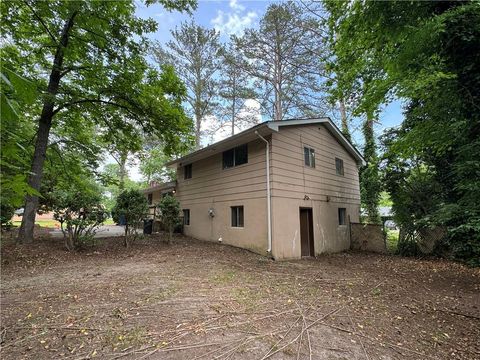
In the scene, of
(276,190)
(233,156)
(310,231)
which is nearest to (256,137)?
(233,156)

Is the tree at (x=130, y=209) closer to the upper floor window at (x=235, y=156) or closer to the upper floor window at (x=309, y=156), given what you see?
the upper floor window at (x=235, y=156)

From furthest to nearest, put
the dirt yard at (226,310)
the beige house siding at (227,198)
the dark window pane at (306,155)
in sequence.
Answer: the dark window pane at (306,155), the beige house siding at (227,198), the dirt yard at (226,310)

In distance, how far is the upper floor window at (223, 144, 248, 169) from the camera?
33.7 ft

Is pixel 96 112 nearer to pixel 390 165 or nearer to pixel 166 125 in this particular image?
pixel 166 125

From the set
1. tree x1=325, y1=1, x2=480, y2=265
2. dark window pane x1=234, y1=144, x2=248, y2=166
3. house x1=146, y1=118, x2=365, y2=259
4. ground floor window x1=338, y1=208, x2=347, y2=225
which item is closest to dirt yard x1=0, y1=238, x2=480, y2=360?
house x1=146, y1=118, x2=365, y2=259

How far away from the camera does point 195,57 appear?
17.7 meters

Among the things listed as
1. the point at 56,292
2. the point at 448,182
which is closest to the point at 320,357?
the point at 56,292

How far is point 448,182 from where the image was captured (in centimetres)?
1045

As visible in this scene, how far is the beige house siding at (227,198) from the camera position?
9.33 metres

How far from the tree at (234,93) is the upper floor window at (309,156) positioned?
8.94m

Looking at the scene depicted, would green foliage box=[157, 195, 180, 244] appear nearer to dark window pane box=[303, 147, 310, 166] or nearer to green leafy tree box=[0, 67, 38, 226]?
dark window pane box=[303, 147, 310, 166]

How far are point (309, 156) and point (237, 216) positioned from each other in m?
4.02

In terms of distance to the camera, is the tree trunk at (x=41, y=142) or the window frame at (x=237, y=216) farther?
the window frame at (x=237, y=216)

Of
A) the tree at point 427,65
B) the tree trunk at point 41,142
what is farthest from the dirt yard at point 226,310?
the tree at point 427,65
